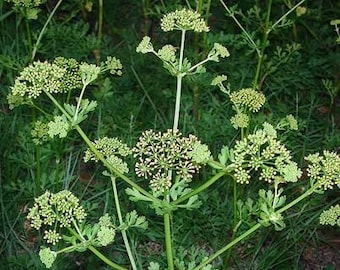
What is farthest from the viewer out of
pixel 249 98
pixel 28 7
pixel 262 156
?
pixel 28 7

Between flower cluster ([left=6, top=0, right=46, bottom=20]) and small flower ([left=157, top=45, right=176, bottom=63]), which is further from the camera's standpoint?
flower cluster ([left=6, top=0, right=46, bottom=20])

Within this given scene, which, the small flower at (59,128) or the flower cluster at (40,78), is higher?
the flower cluster at (40,78)

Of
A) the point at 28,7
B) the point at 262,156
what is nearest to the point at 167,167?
the point at 262,156

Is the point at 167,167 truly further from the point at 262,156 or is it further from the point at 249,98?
the point at 249,98

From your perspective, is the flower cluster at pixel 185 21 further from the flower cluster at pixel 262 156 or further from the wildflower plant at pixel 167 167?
the flower cluster at pixel 262 156

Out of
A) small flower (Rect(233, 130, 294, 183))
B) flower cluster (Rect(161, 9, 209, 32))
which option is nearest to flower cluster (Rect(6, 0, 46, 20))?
flower cluster (Rect(161, 9, 209, 32))

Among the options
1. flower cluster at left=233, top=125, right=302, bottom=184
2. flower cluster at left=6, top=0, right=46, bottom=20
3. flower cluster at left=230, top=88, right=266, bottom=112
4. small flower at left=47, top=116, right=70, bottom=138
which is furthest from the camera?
flower cluster at left=6, top=0, right=46, bottom=20

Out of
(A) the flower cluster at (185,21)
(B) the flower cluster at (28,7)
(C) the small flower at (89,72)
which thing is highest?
(A) the flower cluster at (185,21)

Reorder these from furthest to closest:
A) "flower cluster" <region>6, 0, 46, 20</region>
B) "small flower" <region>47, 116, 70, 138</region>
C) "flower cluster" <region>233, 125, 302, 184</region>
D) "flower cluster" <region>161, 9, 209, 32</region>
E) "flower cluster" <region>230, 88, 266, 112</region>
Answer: "flower cluster" <region>6, 0, 46, 20</region> → "flower cluster" <region>230, 88, 266, 112</region> → "flower cluster" <region>161, 9, 209, 32</region> → "small flower" <region>47, 116, 70, 138</region> → "flower cluster" <region>233, 125, 302, 184</region>

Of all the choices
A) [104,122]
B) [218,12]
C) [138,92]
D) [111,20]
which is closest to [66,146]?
[104,122]

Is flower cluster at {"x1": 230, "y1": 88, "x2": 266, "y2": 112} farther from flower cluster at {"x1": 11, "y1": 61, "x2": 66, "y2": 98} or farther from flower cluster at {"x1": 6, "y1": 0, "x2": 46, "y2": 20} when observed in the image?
flower cluster at {"x1": 6, "y1": 0, "x2": 46, "y2": 20}

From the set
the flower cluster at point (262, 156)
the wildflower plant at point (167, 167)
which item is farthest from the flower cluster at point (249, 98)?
the flower cluster at point (262, 156)

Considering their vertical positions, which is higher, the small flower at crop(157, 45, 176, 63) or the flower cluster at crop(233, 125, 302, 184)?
the small flower at crop(157, 45, 176, 63)

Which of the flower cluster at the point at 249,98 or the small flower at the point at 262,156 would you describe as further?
the flower cluster at the point at 249,98
